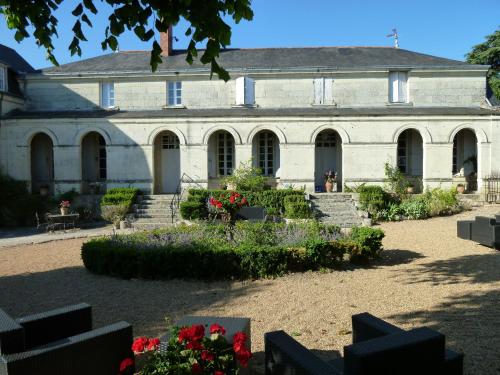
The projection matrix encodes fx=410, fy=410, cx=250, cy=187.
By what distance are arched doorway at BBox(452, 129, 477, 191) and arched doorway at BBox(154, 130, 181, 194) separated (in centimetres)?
1379

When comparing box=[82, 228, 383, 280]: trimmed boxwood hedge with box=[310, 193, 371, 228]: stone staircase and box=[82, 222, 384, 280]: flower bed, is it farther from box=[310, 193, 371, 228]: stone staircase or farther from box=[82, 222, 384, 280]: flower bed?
box=[310, 193, 371, 228]: stone staircase

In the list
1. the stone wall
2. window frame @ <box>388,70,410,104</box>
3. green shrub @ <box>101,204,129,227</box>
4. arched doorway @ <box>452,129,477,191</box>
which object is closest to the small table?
green shrub @ <box>101,204,129,227</box>

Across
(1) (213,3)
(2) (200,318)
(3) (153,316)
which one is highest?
(1) (213,3)

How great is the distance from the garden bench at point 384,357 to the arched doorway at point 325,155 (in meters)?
17.7

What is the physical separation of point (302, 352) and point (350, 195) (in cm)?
1511

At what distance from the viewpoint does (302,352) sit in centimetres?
317

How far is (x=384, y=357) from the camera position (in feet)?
8.90

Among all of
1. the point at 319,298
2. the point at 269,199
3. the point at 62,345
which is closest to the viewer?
the point at 62,345

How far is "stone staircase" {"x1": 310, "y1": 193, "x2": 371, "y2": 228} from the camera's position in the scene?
50.6 feet

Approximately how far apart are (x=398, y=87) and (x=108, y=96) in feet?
47.7

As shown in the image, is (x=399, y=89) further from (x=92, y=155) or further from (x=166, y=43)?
(x=92, y=155)

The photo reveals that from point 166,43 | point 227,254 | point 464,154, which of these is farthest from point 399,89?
point 227,254

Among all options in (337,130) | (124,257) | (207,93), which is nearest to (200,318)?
(124,257)

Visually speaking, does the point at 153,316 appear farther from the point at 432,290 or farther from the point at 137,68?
the point at 137,68
